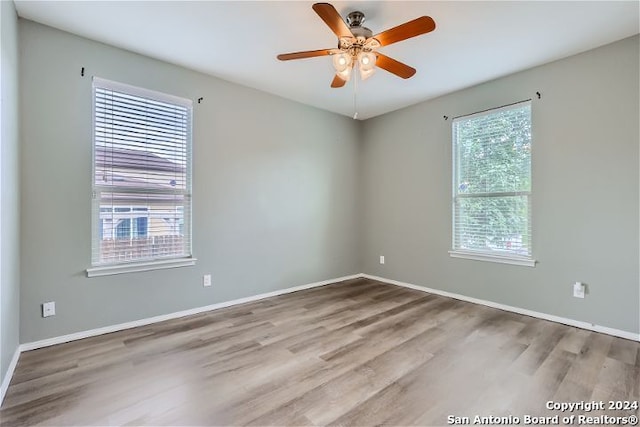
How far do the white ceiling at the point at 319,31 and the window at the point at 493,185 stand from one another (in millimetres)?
547

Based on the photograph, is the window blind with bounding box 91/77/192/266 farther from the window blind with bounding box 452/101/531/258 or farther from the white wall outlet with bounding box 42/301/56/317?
the window blind with bounding box 452/101/531/258

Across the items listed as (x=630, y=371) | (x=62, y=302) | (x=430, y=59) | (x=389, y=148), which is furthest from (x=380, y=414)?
(x=389, y=148)

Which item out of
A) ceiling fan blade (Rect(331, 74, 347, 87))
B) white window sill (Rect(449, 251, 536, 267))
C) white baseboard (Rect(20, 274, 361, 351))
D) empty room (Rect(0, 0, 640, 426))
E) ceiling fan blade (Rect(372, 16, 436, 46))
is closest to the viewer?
ceiling fan blade (Rect(372, 16, 436, 46))

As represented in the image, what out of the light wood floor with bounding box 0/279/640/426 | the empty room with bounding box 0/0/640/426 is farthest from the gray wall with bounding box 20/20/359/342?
the light wood floor with bounding box 0/279/640/426

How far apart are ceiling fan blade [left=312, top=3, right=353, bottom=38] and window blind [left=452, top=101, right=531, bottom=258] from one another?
2.30 m

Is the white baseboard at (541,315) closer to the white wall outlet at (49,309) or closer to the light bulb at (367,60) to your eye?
the light bulb at (367,60)

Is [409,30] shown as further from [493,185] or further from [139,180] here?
[139,180]

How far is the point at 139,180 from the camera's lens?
2908 mm

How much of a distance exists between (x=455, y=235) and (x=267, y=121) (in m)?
2.80

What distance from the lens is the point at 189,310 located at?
322cm

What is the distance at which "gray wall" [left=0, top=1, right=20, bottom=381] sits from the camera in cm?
186

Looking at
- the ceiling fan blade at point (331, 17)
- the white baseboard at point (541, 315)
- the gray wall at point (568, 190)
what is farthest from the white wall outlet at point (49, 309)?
the gray wall at point (568, 190)

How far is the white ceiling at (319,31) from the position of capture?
2.21 m

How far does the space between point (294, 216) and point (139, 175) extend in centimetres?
192
